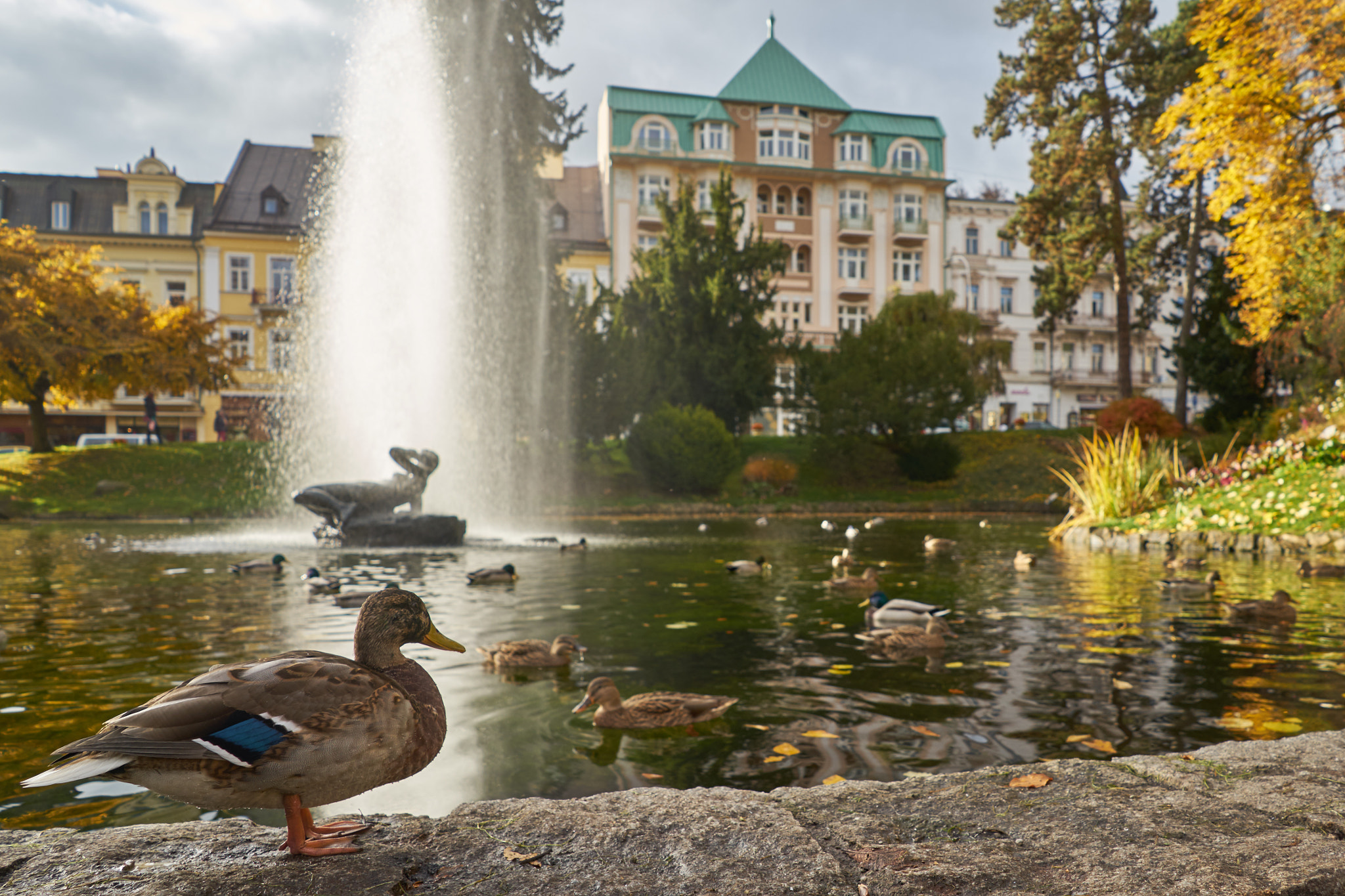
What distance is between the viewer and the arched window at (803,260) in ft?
195

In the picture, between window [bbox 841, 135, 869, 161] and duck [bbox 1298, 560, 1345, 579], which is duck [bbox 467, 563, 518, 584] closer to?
duck [bbox 1298, 560, 1345, 579]

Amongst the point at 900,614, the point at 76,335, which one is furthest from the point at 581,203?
the point at 900,614

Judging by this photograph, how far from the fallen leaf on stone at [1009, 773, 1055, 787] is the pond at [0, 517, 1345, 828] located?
1188mm

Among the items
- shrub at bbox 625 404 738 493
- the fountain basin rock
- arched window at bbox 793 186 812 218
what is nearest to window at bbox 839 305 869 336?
arched window at bbox 793 186 812 218

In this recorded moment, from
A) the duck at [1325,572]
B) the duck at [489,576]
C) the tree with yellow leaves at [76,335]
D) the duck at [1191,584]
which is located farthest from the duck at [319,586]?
the tree with yellow leaves at [76,335]

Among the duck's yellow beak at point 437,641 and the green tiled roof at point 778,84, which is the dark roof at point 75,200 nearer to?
the green tiled roof at point 778,84

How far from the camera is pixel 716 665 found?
22.6 feet

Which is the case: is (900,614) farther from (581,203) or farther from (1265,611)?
(581,203)

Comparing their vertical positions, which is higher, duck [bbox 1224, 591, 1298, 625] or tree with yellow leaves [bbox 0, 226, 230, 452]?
tree with yellow leaves [bbox 0, 226, 230, 452]

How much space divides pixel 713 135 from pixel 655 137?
3.66 meters

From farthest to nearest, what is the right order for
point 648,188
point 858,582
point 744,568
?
point 648,188 → point 744,568 → point 858,582

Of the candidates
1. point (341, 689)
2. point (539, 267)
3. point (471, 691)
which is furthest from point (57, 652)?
point (539, 267)

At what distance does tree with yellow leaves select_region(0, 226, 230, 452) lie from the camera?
3075 cm

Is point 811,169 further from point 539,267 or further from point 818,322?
point 539,267
